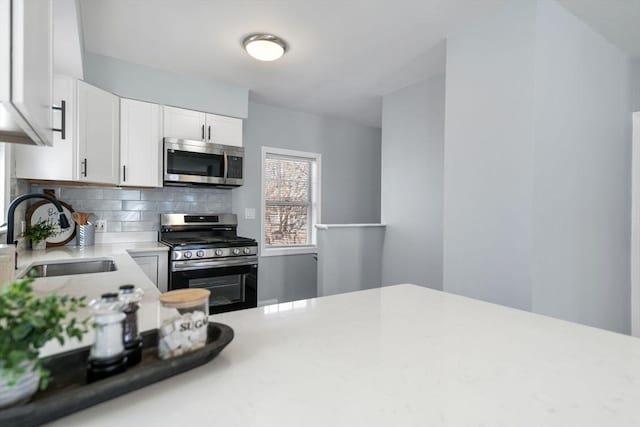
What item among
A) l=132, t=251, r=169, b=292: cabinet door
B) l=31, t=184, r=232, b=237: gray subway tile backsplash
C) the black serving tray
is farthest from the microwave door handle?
the black serving tray

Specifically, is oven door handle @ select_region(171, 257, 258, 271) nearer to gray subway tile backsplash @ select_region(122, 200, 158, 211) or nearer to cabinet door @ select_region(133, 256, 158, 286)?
cabinet door @ select_region(133, 256, 158, 286)

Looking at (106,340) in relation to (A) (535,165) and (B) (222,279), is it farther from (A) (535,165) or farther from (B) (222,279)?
(B) (222,279)

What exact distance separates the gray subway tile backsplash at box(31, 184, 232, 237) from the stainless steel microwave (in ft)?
1.00

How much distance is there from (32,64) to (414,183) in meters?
3.04

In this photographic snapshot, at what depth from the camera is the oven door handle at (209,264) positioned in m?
2.72

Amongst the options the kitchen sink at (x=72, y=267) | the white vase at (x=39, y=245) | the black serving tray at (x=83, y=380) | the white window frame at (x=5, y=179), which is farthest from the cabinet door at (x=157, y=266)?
the black serving tray at (x=83, y=380)

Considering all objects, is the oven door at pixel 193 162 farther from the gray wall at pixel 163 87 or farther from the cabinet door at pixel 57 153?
the cabinet door at pixel 57 153

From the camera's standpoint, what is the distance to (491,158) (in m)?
2.13

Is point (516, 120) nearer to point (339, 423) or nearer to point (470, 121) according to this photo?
point (470, 121)

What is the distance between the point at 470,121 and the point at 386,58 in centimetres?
97

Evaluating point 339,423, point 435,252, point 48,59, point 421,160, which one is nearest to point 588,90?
point 421,160

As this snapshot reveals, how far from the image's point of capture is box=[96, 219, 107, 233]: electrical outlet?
9.75ft

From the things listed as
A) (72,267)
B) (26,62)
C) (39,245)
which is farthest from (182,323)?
(39,245)

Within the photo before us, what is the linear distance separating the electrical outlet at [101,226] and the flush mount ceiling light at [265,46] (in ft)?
6.55
